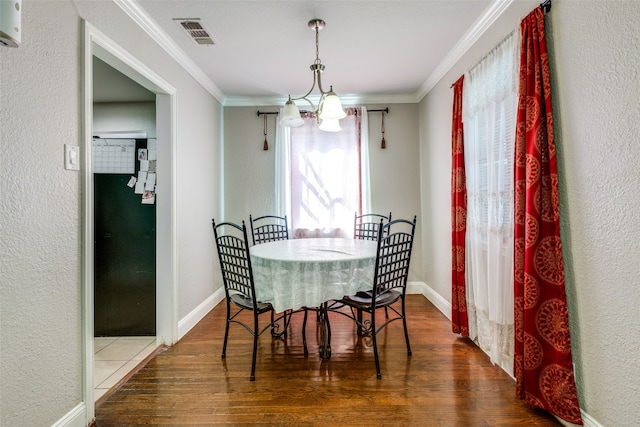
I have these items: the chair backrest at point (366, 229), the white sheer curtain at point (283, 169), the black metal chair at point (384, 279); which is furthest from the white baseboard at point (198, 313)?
the chair backrest at point (366, 229)

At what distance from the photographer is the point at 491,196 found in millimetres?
2121

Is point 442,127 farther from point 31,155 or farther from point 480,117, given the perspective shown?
point 31,155

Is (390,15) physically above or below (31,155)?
above

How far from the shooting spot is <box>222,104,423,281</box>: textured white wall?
3.88 meters

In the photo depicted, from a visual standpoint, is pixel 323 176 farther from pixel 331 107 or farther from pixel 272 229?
pixel 331 107

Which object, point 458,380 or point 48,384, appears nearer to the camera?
point 48,384

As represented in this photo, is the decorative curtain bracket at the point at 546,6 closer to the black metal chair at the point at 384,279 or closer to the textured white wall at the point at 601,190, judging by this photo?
the textured white wall at the point at 601,190

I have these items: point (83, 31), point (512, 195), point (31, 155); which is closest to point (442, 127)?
point (512, 195)

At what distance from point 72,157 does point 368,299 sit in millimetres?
1861

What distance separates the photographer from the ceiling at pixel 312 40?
209cm

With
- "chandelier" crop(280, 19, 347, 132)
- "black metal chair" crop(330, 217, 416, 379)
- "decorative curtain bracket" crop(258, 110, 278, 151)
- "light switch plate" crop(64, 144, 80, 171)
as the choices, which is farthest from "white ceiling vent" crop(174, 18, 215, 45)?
"black metal chair" crop(330, 217, 416, 379)

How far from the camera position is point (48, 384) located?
4.69 ft

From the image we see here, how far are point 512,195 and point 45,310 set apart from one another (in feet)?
8.09

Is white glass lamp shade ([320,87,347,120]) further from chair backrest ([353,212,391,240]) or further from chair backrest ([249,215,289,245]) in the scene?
chair backrest ([249,215,289,245])
